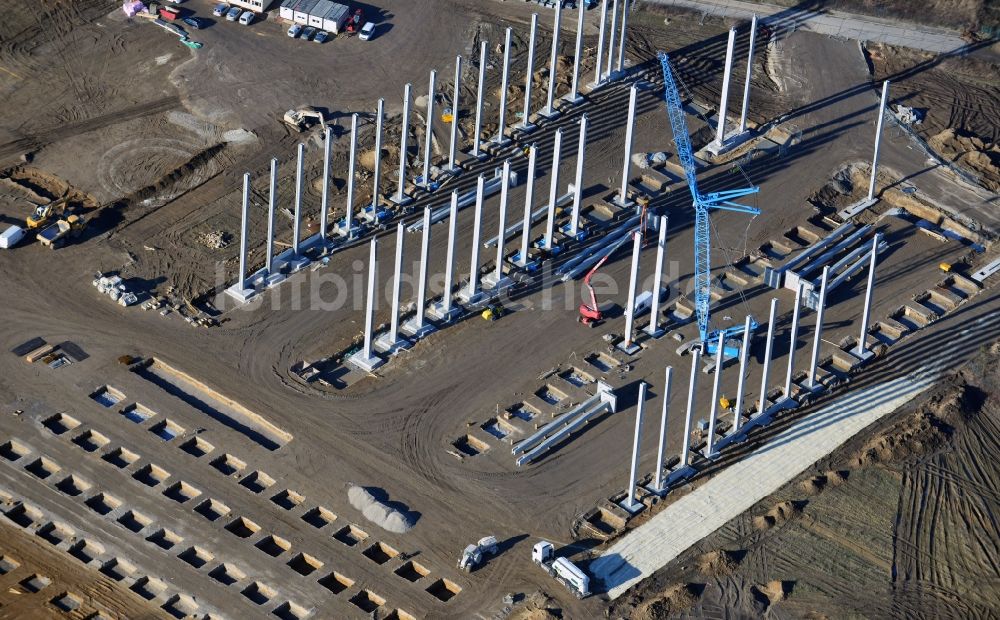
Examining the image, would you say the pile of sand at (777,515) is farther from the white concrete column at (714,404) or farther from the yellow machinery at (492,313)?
the yellow machinery at (492,313)

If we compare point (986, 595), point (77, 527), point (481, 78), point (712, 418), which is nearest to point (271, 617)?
point (77, 527)

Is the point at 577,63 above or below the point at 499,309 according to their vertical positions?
above

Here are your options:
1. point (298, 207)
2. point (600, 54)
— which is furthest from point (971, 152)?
point (298, 207)

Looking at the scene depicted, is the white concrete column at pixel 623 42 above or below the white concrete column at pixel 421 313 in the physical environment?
above

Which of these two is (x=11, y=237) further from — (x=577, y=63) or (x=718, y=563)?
(x=718, y=563)

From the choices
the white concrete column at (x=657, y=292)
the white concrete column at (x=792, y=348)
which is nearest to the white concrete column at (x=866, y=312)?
the white concrete column at (x=792, y=348)

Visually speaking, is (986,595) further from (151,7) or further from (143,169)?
(151,7)
